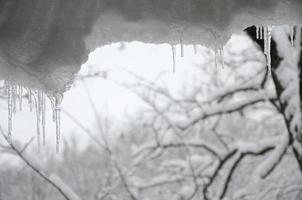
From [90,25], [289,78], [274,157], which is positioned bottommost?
[274,157]

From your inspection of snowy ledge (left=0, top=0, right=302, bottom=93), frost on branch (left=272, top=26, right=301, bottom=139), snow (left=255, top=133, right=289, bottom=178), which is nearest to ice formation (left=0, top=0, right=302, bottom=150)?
snowy ledge (left=0, top=0, right=302, bottom=93)

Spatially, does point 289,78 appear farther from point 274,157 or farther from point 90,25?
point 90,25

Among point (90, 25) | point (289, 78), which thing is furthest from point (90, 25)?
point (289, 78)

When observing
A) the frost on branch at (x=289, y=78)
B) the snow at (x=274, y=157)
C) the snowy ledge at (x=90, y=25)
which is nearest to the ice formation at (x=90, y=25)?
the snowy ledge at (x=90, y=25)

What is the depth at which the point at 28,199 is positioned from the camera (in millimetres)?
7332

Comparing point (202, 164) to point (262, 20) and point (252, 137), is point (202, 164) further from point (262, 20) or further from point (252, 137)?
point (262, 20)

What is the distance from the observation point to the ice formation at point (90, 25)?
525 mm

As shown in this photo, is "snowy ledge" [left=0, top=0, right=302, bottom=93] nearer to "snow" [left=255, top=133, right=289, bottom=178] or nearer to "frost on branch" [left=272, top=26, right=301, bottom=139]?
"frost on branch" [left=272, top=26, right=301, bottom=139]

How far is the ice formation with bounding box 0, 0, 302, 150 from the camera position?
20.7 inches

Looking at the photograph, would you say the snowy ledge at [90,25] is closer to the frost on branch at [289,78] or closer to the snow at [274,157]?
the frost on branch at [289,78]

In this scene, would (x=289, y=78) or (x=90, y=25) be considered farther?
(x=289, y=78)

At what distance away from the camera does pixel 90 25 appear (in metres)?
0.54

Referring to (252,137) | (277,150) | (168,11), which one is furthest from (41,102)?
(252,137)

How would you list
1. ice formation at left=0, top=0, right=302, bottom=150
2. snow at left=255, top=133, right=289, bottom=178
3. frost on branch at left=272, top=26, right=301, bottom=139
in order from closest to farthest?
ice formation at left=0, top=0, right=302, bottom=150 → frost on branch at left=272, top=26, right=301, bottom=139 → snow at left=255, top=133, right=289, bottom=178
